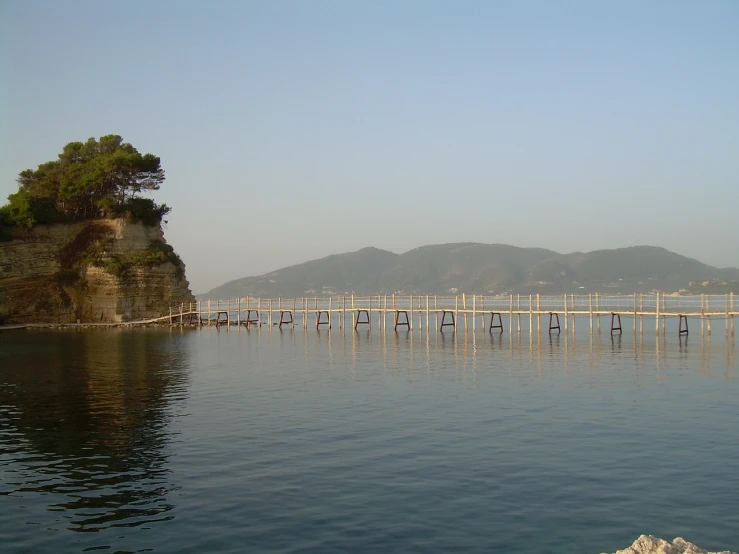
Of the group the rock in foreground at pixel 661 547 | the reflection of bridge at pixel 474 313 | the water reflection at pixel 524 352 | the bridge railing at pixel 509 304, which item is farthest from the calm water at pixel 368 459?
the reflection of bridge at pixel 474 313

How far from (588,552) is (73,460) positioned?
1088cm

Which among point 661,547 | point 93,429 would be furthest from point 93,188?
point 661,547

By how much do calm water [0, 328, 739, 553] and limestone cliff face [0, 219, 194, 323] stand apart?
37700mm

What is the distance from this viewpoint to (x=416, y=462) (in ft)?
50.4

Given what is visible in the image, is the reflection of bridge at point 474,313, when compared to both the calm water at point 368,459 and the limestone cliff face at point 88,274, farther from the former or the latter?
the calm water at point 368,459

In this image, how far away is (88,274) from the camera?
69.0 meters

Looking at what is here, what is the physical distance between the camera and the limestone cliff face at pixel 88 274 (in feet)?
221

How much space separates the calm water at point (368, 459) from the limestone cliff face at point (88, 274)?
37700mm

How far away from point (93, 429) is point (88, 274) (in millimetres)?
53818

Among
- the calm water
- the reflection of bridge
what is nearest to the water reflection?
the calm water

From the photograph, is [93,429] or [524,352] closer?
[93,429]

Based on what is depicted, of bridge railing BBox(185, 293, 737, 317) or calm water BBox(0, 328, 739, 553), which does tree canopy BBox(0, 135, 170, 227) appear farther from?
calm water BBox(0, 328, 739, 553)

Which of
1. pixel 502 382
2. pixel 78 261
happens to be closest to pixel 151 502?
pixel 502 382

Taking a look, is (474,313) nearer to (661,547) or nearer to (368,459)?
(368,459)
